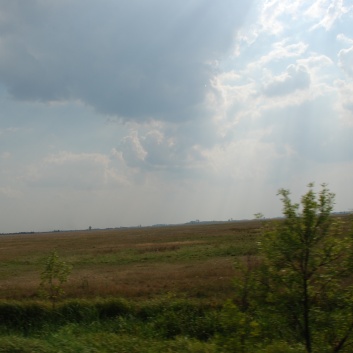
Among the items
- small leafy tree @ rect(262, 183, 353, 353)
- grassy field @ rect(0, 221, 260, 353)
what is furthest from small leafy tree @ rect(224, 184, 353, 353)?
grassy field @ rect(0, 221, 260, 353)

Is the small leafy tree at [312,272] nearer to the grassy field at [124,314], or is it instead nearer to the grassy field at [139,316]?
the grassy field at [139,316]

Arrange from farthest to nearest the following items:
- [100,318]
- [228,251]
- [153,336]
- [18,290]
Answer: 1. [228,251]
2. [18,290]
3. [100,318]
4. [153,336]

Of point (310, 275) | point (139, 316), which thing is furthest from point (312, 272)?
point (139, 316)

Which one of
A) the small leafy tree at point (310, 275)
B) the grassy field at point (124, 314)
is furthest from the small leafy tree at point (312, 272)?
the grassy field at point (124, 314)

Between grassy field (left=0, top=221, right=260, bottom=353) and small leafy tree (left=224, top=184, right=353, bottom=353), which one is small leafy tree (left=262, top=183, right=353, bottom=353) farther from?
grassy field (left=0, top=221, right=260, bottom=353)

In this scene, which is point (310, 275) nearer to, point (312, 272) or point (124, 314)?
point (312, 272)

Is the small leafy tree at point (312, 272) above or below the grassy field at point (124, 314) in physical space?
above

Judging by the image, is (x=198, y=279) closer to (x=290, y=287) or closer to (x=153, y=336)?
(x=153, y=336)

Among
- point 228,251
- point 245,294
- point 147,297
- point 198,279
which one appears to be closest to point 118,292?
point 147,297

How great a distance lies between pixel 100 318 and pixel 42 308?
2317 mm

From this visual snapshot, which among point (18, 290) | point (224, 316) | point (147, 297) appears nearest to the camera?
point (224, 316)

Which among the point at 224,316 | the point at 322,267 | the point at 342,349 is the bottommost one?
the point at 342,349

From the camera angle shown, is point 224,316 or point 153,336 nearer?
point 224,316

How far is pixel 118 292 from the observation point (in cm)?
2009
